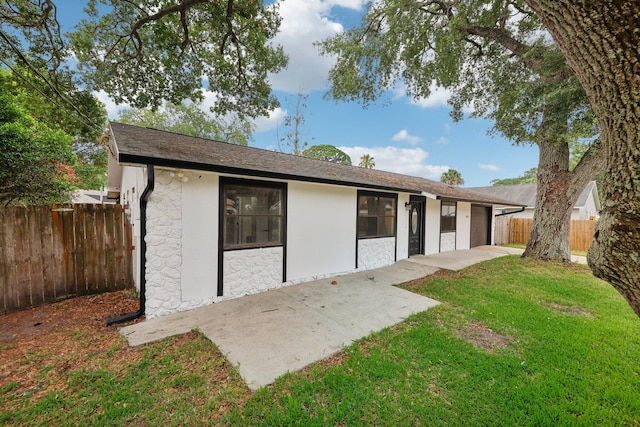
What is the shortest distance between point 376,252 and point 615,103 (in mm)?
6555

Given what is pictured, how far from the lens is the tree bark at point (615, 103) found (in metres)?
1.25

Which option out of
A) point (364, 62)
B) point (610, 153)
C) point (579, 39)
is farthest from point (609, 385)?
point (364, 62)

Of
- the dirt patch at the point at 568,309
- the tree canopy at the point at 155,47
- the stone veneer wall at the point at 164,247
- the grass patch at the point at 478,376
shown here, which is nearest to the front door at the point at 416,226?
the dirt patch at the point at 568,309

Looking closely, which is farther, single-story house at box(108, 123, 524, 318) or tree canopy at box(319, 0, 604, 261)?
tree canopy at box(319, 0, 604, 261)

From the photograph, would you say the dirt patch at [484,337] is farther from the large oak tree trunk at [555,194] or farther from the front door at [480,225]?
the front door at [480,225]

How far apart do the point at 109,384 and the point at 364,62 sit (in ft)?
33.7

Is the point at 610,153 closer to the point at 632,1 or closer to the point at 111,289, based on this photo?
the point at 632,1

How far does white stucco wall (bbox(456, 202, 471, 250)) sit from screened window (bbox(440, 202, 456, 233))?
11.6 inches

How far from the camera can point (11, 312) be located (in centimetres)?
412

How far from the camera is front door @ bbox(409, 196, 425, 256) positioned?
9.06m

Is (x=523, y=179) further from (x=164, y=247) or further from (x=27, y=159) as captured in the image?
(x=27, y=159)

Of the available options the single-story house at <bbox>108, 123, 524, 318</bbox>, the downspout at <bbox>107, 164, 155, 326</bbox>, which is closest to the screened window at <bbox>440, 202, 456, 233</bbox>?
the single-story house at <bbox>108, 123, 524, 318</bbox>

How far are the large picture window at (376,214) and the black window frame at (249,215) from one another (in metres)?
2.57

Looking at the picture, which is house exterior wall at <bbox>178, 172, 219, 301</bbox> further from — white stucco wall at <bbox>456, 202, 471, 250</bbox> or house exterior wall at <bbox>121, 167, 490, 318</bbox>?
white stucco wall at <bbox>456, 202, 471, 250</bbox>
